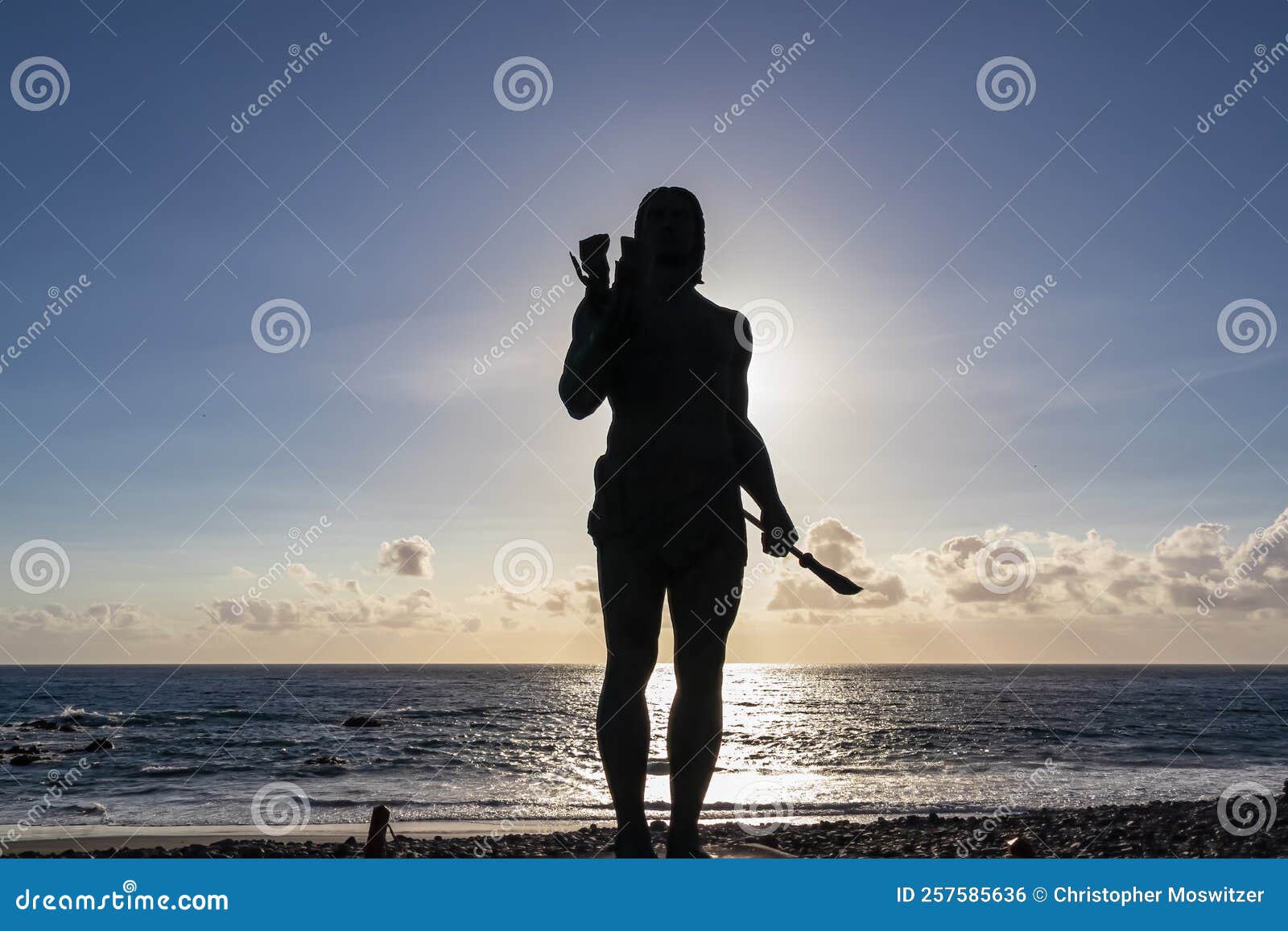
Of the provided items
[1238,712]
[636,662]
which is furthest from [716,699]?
[1238,712]

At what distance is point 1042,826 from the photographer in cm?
1342

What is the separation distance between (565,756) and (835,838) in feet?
68.5

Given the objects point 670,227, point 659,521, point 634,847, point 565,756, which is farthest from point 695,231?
point 565,756

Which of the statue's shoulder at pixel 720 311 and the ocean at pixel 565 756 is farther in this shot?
the ocean at pixel 565 756

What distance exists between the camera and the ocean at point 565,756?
20297mm

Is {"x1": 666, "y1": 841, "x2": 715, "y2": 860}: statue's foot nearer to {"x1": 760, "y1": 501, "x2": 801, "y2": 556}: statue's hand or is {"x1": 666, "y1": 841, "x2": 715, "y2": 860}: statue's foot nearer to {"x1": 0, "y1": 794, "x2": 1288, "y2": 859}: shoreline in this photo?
{"x1": 760, "y1": 501, "x2": 801, "y2": 556}: statue's hand

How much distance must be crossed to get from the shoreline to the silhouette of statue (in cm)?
394

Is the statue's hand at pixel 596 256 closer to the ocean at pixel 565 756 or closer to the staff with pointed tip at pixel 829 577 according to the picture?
the staff with pointed tip at pixel 829 577

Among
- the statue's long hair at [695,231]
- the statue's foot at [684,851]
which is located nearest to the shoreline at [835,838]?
the statue's foot at [684,851]

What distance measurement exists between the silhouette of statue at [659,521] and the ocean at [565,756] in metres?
13.7

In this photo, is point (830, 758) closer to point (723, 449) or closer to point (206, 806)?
point (206, 806)

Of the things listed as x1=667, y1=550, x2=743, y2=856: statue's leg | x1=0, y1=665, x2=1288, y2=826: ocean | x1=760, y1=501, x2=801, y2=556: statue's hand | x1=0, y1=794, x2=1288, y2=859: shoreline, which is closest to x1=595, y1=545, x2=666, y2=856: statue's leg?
x1=667, y1=550, x2=743, y2=856: statue's leg
